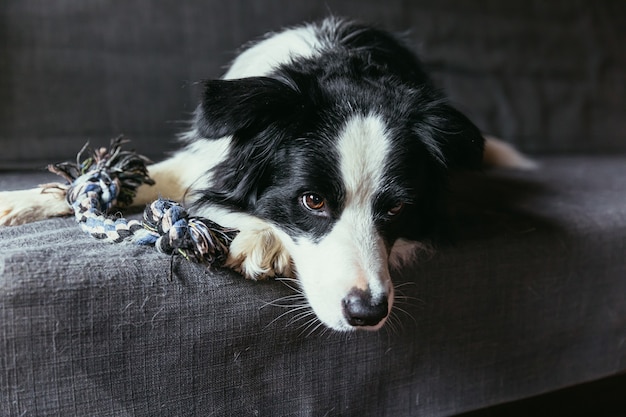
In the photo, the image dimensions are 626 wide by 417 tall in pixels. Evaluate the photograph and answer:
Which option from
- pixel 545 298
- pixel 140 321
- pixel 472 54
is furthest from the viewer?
pixel 472 54

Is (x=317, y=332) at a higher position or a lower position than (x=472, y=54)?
lower

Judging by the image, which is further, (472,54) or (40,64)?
(472,54)

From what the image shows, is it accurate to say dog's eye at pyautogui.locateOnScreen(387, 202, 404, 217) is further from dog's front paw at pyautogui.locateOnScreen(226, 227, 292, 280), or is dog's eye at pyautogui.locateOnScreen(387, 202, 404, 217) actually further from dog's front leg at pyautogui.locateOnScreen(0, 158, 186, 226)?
dog's front leg at pyautogui.locateOnScreen(0, 158, 186, 226)

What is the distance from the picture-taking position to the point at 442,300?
1.39 m

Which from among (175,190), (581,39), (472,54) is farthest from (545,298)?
(581,39)

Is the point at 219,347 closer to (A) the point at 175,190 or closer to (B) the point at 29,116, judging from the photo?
(A) the point at 175,190

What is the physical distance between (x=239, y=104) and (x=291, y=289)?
36cm

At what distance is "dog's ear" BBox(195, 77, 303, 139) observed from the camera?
3.80ft

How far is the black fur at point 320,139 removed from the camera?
120 cm

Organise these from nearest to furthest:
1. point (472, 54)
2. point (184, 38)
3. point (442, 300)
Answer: point (442, 300), point (184, 38), point (472, 54)

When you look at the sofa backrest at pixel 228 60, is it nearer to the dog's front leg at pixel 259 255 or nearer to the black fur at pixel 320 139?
the black fur at pixel 320 139

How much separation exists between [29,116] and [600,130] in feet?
7.02

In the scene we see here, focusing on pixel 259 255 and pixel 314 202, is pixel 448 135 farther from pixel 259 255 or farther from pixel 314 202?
pixel 259 255

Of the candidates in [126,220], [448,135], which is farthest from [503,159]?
[126,220]
